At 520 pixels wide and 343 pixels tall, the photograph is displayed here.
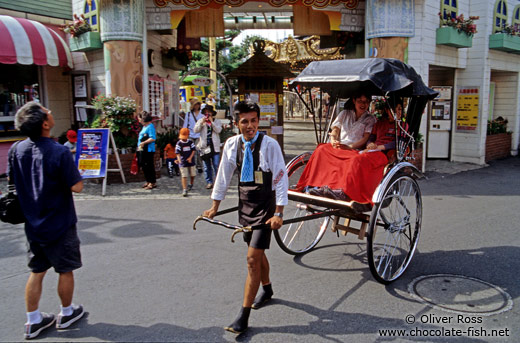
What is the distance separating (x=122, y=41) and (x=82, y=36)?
3.63 ft

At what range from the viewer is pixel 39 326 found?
12.3 feet

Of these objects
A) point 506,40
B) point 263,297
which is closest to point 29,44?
point 263,297

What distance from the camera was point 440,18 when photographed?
37.7 ft

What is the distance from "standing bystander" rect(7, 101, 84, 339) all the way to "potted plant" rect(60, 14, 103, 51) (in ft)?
25.2

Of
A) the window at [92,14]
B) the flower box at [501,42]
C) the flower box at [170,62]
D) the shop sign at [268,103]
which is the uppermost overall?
the window at [92,14]

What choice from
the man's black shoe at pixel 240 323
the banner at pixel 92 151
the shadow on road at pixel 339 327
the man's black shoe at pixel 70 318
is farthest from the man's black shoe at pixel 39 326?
the banner at pixel 92 151

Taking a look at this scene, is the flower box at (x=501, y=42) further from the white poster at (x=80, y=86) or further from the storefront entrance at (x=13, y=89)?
the storefront entrance at (x=13, y=89)

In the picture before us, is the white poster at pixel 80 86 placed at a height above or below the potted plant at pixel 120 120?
above

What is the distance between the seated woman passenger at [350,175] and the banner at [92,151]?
5420mm

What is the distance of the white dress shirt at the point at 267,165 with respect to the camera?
3877mm

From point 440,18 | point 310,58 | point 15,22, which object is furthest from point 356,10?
point 310,58

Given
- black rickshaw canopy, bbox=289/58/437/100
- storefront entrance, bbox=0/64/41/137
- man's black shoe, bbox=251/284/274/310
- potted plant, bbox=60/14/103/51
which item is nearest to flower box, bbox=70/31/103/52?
potted plant, bbox=60/14/103/51

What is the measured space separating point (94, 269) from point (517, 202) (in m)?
7.69

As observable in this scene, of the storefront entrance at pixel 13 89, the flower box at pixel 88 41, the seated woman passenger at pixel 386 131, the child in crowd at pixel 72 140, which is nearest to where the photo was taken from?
the seated woman passenger at pixel 386 131
